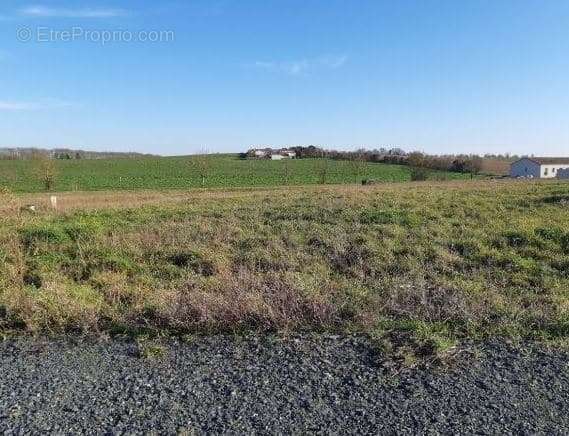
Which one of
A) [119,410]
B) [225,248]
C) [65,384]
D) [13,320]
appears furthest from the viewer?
[225,248]

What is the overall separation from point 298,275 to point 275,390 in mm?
2786

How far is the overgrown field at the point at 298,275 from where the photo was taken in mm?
4430

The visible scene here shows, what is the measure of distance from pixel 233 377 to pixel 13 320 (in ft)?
8.39

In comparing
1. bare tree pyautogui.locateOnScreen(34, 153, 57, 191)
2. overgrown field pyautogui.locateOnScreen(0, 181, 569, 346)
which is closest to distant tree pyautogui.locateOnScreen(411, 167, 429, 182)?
bare tree pyautogui.locateOnScreen(34, 153, 57, 191)

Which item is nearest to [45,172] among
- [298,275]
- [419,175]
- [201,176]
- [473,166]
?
[201,176]

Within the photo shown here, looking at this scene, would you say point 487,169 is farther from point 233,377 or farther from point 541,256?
point 233,377

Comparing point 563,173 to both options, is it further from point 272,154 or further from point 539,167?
point 272,154

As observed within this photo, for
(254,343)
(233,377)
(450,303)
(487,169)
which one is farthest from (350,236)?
(487,169)

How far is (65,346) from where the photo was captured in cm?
408

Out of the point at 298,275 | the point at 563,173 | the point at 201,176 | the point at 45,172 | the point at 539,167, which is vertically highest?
the point at 539,167

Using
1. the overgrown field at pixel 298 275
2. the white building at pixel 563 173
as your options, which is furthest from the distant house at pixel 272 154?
the overgrown field at pixel 298 275

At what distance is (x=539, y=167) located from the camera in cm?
8319

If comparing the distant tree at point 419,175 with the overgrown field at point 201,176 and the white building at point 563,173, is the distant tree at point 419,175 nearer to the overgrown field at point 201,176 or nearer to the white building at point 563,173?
the overgrown field at point 201,176

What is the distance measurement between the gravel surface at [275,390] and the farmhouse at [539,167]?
88.7m
